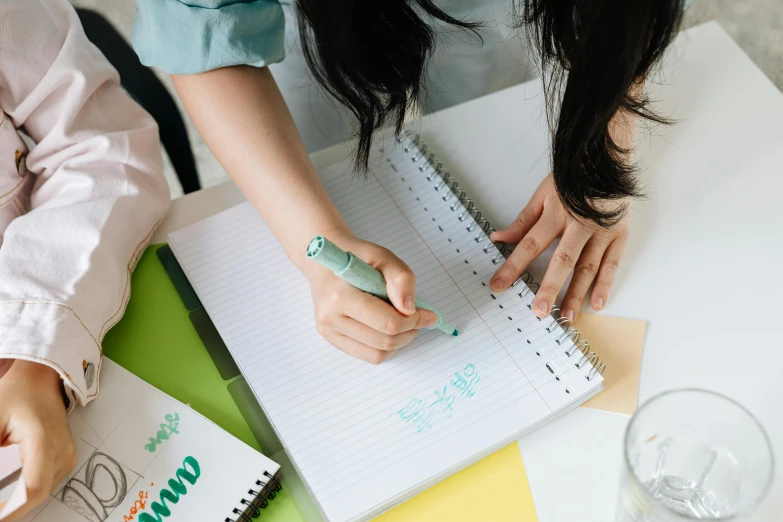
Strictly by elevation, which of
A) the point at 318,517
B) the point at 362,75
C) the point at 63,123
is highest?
the point at 362,75

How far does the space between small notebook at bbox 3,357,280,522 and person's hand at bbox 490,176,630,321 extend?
0.98ft

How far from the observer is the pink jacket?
23.3 inches

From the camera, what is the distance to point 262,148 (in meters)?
0.70

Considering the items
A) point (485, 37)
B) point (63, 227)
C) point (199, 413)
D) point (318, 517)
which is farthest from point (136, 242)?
point (485, 37)

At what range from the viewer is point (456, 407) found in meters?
0.58

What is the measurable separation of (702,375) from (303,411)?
370mm

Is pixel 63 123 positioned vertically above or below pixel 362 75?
below

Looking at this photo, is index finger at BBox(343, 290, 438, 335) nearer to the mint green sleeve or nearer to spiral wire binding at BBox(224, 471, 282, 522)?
spiral wire binding at BBox(224, 471, 282, 522)

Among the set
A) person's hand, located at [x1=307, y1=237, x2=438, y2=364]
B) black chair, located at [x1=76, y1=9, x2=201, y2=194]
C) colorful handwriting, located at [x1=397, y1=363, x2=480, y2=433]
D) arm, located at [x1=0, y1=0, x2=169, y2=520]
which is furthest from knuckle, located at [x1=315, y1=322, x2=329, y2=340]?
black chair, located at [x1=76, y1=9, x2=201, y2=194]

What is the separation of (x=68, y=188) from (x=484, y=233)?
1.43 ft

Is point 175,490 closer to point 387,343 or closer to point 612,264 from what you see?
point 387,343

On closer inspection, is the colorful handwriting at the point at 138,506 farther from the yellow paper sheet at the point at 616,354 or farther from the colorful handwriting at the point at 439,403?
the yellow paper sheet at the point at 616,354

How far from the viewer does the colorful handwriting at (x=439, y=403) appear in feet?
1.88

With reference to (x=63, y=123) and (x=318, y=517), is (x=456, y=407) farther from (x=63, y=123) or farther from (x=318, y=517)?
(x=63, y=123)
